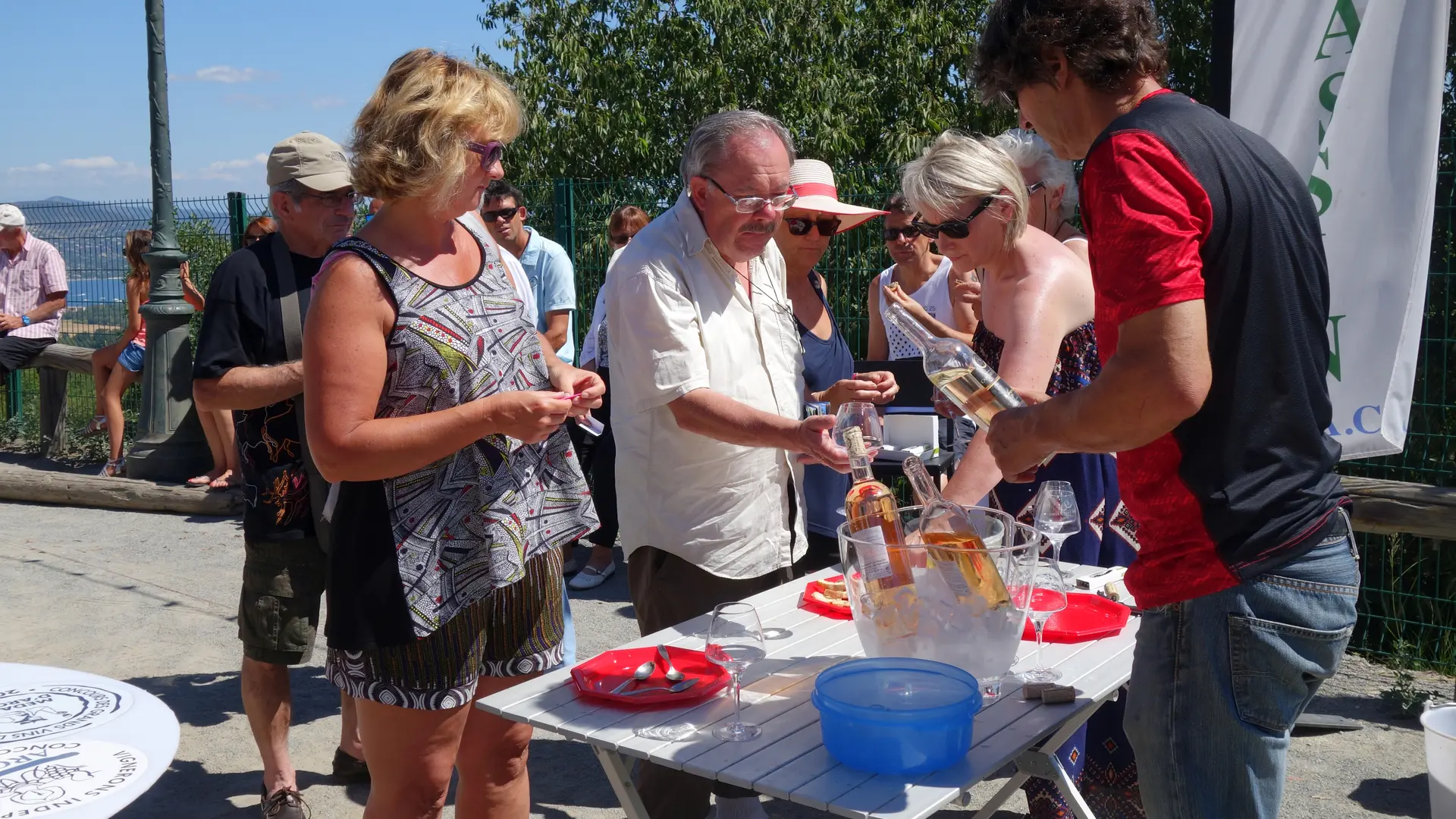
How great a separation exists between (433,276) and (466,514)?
46 centimetres

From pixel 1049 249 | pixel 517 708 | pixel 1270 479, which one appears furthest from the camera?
pixel 1049 249

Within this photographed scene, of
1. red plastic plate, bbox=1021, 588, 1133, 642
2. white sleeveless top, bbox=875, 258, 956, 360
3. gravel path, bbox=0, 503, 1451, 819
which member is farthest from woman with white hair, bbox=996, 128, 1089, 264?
gravel path, bbox=0, 503, 1451, 819

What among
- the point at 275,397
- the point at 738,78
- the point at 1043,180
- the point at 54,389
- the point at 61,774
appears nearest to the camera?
the point at 61,774

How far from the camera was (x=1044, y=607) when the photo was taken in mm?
2227

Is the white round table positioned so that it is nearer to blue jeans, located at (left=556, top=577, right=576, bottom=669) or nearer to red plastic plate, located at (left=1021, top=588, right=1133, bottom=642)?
blue jeans, located at (left=556, top=577, right=576, bottom=669)

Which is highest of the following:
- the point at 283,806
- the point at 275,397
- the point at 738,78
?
the point at 738,78

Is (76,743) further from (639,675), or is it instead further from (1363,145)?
(1363,145)

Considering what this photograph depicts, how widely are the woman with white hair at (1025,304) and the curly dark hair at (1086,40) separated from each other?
1.11 m

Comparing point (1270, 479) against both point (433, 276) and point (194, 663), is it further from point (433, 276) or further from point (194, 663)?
point (194, 663)

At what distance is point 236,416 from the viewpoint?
3.24 metres

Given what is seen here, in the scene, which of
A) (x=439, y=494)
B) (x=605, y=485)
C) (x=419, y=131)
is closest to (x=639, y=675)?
(x=439, y=494)

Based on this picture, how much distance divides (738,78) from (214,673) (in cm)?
1065

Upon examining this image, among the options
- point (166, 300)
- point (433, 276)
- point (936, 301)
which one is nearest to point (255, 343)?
point (433, 276)

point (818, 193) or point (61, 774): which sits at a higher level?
point (818, 193)
